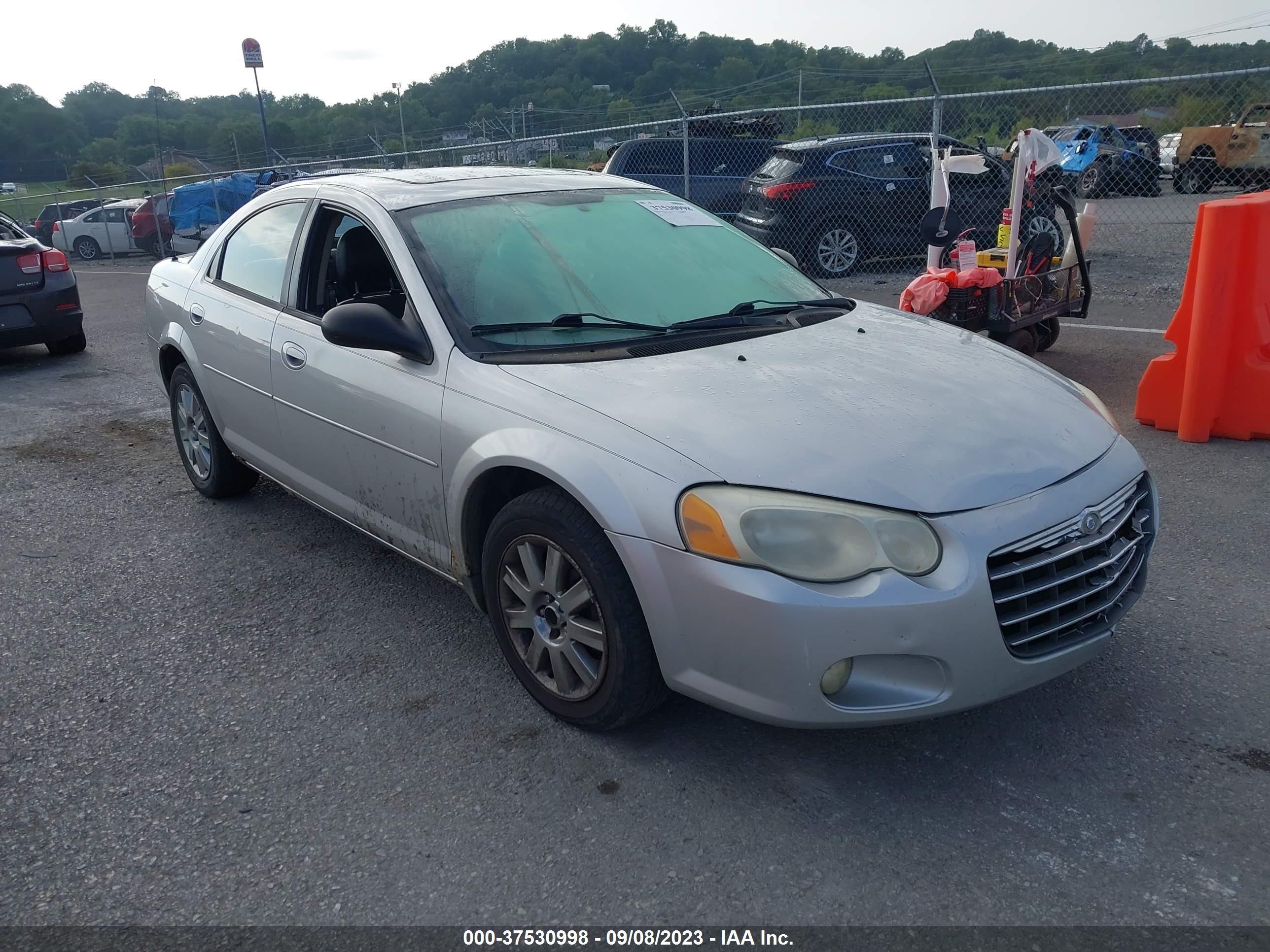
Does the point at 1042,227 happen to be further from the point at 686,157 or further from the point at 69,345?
the point at 69,345

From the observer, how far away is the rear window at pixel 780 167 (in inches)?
454

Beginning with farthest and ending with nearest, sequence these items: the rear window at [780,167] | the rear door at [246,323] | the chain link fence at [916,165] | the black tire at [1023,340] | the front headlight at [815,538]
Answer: the rear window at [780,167], the chain link fence at [916,165], the black tire at [1023,340], the rear door at [246,323], the front headlight at [815,538]

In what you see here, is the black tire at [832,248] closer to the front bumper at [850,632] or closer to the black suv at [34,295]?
the black suv at [34,295]

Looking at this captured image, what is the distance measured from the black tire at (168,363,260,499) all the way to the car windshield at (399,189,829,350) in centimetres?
187

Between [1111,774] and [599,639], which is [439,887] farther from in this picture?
[1111,774]

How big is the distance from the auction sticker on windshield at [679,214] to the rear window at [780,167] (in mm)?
7698

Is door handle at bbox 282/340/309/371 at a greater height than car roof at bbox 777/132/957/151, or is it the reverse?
car roof at bbox 777/132/957/151

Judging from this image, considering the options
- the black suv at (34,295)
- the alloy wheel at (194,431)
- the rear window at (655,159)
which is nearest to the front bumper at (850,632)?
the alloy wheel at (194,431)

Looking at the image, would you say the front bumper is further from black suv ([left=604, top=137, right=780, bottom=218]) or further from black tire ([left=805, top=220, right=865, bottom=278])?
black suv ([left=604, top=137, right=780, bottom=218])

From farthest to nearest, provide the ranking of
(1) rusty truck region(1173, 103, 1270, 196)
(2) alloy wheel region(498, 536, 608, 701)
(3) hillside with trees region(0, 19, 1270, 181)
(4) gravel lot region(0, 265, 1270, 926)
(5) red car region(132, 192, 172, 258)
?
1. (3) hillside with trees region(0, 19, 1270, 181)
2. (5) red car region(132, 192, 172, 258)
3. (1) rusty truck region(1173, 103, 1270, 196)
4. (2) alloy wheel region(498, 536, 608, 701)
5. (4) gravel lot region(0, 265, 1270, 926)

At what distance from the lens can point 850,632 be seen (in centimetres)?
241

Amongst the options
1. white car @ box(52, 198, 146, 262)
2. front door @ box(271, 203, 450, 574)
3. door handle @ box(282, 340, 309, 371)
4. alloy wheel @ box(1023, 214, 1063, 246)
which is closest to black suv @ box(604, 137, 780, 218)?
alloy wheel @ box(1023, 214, 1063, 246)

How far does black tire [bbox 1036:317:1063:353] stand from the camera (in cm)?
752

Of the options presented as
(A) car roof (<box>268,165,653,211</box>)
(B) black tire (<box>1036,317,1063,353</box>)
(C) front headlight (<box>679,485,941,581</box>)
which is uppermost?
(A) car roof (<box>268,165,653,211</box>)
